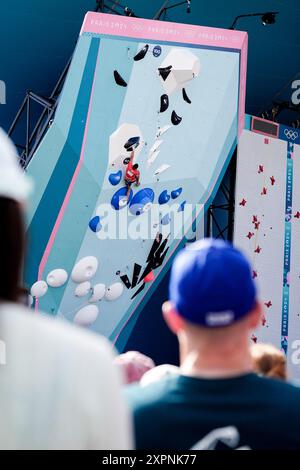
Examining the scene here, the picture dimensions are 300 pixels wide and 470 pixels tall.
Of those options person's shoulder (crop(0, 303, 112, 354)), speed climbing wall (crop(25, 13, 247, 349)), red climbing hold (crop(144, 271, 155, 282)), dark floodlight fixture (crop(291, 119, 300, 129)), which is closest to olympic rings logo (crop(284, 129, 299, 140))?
dark floodlight fixture (crop(291, 119, 300, 129))

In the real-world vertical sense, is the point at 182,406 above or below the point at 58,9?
below

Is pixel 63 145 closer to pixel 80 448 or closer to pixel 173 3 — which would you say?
pixel 173 3

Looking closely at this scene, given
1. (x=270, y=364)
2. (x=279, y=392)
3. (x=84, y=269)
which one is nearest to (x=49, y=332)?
(x=279, y=392)

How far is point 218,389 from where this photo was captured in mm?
1205

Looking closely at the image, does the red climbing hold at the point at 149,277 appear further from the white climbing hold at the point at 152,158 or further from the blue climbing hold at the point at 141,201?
the white climbing hold at the point at 152,158

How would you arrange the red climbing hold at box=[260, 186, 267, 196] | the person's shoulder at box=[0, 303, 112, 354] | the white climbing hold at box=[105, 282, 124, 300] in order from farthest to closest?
the red climbing hold at box=[260, 186, 267, 196], the white climbing hold at box=[105, 282, 124, 300], the person's shoulder at box=[0, 303, 112, 354]

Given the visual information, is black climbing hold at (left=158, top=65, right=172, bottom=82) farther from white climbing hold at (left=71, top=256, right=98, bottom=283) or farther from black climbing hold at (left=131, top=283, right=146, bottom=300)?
black climbing hold at (left=131, top=283, right=146, bottom=300)

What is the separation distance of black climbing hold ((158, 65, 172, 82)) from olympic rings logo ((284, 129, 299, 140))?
2457mm

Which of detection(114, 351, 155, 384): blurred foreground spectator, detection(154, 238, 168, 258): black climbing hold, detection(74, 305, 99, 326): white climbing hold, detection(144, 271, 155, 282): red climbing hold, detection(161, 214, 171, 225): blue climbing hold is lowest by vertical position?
detection(74, 305, 99, 326): white climbing hold

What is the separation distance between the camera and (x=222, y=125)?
7395 millimetres

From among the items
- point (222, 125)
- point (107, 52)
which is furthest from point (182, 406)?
point (222, 125)

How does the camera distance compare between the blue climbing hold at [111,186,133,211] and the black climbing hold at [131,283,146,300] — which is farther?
the black climbing hold at [131,283,146,300]

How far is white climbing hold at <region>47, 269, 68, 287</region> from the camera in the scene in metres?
6.52
